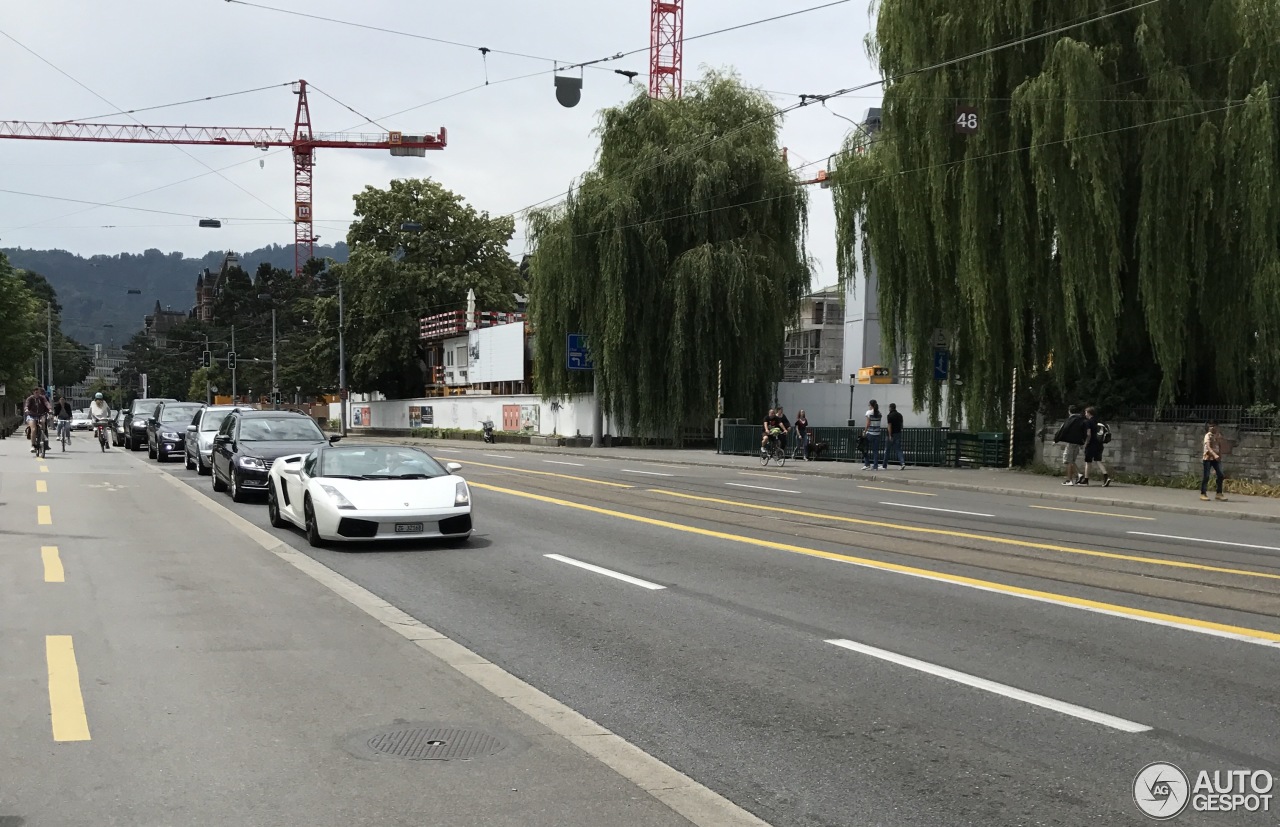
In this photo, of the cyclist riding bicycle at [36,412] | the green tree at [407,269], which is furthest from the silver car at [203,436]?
the green tree at [407,269]

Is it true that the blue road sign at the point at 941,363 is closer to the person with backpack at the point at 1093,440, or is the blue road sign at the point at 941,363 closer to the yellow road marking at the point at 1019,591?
the person with backpack at the point at 1093,440

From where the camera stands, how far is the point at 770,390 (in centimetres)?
4509

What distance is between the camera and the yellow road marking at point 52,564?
35.8ft

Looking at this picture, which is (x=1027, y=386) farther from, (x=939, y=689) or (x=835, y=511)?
(x=939, y=689)

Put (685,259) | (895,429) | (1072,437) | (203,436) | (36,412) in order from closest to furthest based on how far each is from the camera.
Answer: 1. (1072,437)
2. (203,436)
3. (36,412)
4. (895,429)
5. (685,259)

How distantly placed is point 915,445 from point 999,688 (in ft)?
97.4

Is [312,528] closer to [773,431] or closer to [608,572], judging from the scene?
[608,572]

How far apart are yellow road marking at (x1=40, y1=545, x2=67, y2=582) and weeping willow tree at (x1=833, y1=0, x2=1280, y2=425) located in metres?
20.5

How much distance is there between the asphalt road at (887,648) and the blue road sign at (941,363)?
46.1ft

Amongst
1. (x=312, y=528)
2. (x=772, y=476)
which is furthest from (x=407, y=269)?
(x=312, y=528)

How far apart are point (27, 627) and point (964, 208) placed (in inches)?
900

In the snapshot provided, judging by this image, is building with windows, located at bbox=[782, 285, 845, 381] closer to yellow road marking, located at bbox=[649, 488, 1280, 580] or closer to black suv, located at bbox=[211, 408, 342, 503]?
black suv, located at bbox=[211, 408, 342, 503]

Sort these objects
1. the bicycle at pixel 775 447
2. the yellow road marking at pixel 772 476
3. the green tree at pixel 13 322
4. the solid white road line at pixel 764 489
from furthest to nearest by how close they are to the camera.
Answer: the green tree at pixel 13 322, the bicycle at pixel 775 447, the yellow road marking at pixel 772 476, the solid white road line at pixel 764 489

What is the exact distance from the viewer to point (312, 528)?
1353 centimetres
